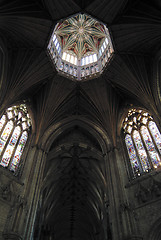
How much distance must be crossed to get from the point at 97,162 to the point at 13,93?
10.6 meters

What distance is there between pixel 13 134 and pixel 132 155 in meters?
8.91

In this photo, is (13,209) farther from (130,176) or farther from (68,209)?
(68,209)

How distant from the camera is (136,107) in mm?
15352

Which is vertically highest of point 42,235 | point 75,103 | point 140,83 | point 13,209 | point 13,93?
point 75,103

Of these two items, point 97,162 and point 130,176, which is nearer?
point 130,176

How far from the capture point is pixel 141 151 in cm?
1306

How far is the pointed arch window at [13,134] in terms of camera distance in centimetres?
1253

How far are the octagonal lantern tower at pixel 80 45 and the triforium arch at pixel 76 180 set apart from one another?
16.8ft

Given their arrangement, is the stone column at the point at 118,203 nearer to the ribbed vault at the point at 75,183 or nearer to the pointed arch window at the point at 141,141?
the pointed arch window at the point at 141,141

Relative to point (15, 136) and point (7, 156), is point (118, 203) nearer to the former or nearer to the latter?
point (7, 156)


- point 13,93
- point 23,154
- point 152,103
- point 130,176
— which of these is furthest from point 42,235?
point 152,103

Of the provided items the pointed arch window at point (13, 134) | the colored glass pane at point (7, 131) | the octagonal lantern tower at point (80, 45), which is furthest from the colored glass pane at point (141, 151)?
the colored glass pane at point (7, 131)

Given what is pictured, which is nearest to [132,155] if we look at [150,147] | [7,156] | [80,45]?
[150,147]

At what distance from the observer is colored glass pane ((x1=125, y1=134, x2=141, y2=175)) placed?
1258cm
